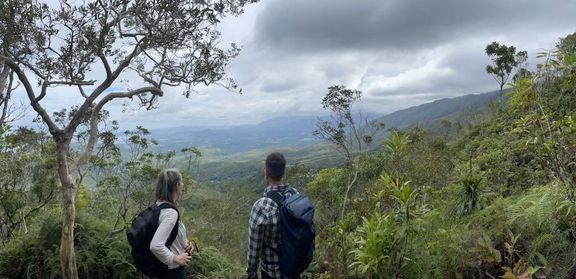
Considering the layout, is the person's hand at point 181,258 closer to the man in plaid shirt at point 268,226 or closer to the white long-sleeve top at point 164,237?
the white long-sleeve top at point 164,237

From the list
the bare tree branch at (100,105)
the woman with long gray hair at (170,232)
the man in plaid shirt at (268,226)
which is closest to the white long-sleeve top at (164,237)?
the woman with long gray hair at (170,232)

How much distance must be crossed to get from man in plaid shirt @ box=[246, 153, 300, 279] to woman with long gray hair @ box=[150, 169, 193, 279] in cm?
56

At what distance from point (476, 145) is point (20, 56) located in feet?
71.1

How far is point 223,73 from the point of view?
6676 millimetres

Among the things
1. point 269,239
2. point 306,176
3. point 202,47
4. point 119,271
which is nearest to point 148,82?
point 202,47

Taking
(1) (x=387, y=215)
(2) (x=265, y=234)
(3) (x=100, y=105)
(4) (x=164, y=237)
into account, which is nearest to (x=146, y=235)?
(4) (x=164, y=237)

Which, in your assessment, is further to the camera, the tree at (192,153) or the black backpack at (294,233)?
the tree at (192,153)

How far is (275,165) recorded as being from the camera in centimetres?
312

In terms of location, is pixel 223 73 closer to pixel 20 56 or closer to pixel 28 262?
pixel 20 56

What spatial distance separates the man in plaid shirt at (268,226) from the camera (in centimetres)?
311

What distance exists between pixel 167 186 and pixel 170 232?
353 mm

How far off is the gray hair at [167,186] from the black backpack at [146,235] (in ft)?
0.21

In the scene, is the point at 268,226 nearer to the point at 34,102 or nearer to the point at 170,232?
the point at 170,232

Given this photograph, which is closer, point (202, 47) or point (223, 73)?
point (202, 47)
